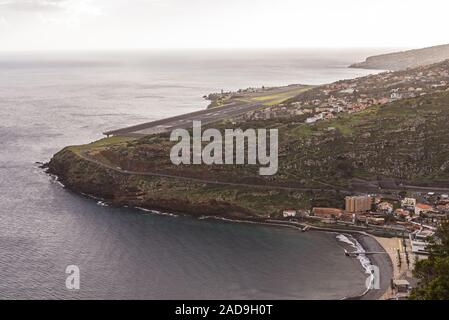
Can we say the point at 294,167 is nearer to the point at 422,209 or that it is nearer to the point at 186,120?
the point at 422,209

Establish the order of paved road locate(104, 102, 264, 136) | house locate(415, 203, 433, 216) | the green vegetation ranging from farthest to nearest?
paved road locate(104, 102, 264, 136)
the green vegetation
house locate(415, 203, 433, 216)

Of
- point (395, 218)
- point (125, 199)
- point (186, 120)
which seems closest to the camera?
point (395, 218)

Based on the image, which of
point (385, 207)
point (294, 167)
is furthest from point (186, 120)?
point (385, 207)

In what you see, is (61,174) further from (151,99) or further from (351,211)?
(151,99)

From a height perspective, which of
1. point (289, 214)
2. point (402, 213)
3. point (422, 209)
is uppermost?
point (422, 209)

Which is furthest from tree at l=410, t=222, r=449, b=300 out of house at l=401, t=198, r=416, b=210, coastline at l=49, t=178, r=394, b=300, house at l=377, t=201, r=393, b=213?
house at l=401, t=198, r=416, b=210

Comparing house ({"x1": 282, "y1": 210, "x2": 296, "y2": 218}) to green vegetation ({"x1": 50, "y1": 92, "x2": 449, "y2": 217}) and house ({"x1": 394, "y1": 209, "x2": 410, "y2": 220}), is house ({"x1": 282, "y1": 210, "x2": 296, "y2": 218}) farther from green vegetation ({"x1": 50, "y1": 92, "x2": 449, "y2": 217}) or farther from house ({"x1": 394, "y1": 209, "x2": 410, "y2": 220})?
house ({"x1": 394, "y1": 209, "x2": 410, "y2": 220})

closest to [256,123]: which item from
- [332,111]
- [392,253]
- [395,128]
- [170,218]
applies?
[332,111]

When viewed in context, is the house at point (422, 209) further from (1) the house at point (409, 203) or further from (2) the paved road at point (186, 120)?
(2) the paved road at point (186, 120)
